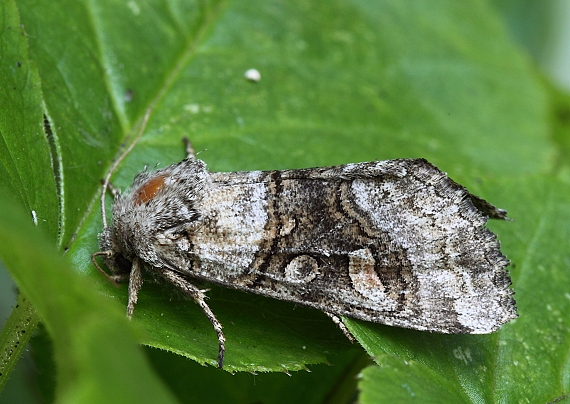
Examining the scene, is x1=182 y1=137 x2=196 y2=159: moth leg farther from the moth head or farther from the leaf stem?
the leaf stem

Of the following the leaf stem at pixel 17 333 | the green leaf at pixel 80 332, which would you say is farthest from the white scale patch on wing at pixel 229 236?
the green leaf at pixel 80 332

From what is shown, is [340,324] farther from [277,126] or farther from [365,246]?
[277,126]

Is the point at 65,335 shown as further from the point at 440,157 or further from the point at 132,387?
the point at 440,157

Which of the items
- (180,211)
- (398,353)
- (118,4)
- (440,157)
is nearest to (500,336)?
(398,353)

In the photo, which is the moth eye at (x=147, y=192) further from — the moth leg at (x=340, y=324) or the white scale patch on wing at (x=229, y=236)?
the moth leg at (x=340, y=324)

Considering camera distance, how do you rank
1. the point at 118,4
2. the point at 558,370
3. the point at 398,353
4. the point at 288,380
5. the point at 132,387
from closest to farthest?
the point at 132,387 → the point at 398,353 → the point at 558,370 → the point at 288,380 → the point at 118,4

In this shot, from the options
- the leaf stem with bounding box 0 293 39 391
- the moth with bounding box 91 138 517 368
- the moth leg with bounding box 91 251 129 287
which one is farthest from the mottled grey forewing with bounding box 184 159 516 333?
the leaf stem with bounding box 0 293 39 391
